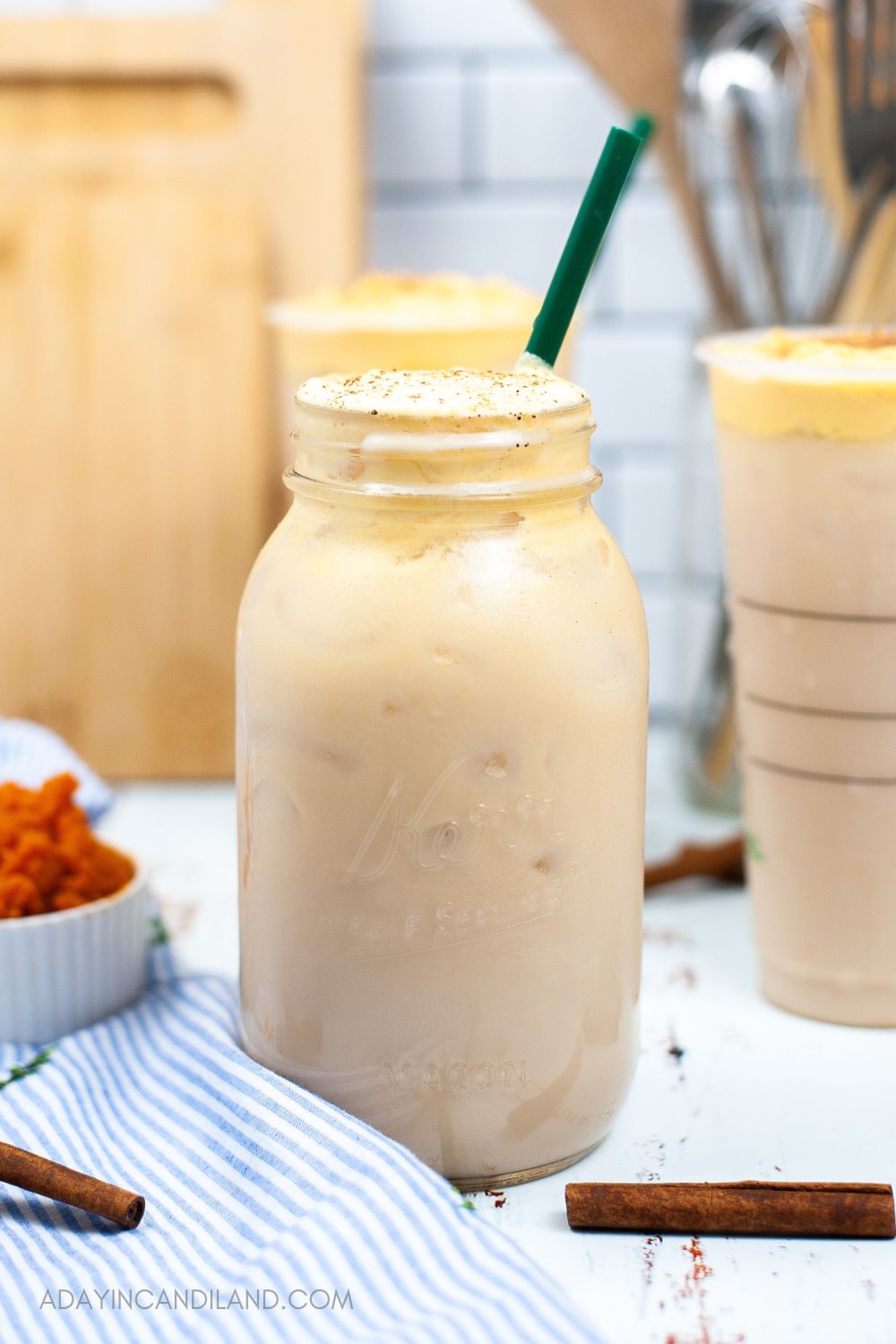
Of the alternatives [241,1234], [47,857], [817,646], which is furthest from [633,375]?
[241,1234]

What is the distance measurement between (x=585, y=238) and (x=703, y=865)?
0.40 m

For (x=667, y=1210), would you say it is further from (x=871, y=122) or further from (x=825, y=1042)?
(x=871, y=122)

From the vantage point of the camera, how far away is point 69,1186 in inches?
21.1

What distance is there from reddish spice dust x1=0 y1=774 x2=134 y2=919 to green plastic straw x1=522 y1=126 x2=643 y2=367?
29 centimetres

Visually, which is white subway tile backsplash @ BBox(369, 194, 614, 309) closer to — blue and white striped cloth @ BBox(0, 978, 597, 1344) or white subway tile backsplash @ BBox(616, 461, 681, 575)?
white subway tile backsplash @ BBox(616, 461, 681, 575)

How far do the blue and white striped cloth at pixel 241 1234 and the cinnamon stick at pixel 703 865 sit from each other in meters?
0.30

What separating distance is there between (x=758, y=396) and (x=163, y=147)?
0.53 meters

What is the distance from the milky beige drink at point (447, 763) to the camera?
1.73ft

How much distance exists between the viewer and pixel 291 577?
21.9 inches

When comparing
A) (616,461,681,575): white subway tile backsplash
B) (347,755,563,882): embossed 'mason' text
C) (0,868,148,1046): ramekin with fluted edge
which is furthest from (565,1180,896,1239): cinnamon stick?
(616,461,681,575): white subway tile backsplash

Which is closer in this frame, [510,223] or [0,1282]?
[0,1282]

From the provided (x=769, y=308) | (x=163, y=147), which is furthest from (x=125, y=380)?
(x=769, y=308)

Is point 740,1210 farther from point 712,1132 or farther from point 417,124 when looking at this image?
point 417,124

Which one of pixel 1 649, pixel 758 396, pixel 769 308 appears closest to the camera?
pixel 758 396
